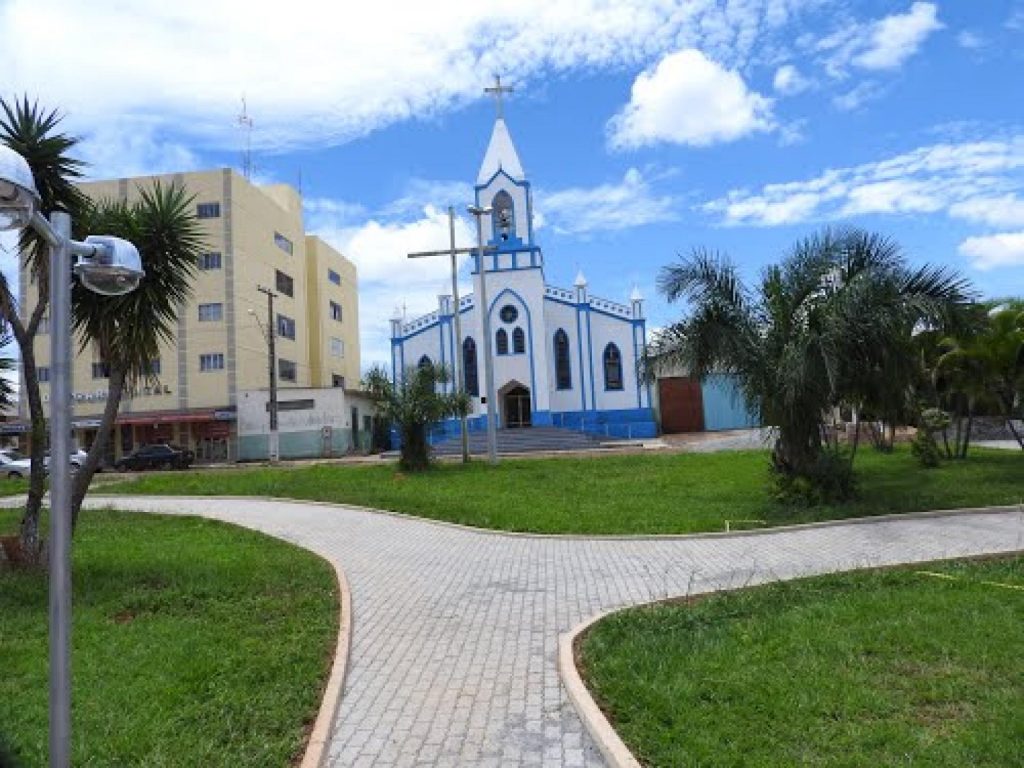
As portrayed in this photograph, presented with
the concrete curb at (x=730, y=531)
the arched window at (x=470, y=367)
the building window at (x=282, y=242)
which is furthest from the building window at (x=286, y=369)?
the concrete curb at (x=730, y=531)

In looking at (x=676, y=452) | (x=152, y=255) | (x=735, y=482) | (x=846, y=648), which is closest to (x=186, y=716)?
(x=846, y=648)

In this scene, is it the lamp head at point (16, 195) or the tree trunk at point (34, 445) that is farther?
the tree trunk at point (34, 445)

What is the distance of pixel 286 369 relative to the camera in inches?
2104

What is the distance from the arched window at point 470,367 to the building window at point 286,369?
44.9 feet

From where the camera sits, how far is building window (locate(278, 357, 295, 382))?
172ft

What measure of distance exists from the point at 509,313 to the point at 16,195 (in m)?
41.9

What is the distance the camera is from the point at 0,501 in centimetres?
2178

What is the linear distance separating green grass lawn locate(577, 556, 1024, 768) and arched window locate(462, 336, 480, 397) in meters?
36.1

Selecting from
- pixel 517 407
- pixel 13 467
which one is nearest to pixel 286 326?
pixel 517 407

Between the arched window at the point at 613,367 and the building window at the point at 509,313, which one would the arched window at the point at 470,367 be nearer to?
the building window at the point at 509,313

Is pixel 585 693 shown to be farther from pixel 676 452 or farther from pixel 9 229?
pixel 676 452

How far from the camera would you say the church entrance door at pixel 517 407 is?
45.9 m

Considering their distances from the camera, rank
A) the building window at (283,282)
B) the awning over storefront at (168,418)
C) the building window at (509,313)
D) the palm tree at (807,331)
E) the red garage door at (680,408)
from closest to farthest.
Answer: the palm tree at (807,331) → the building window at (509,313) → the awning over storefront at (168,418) → the red garage door at (680,408) → the building window at (283,282)

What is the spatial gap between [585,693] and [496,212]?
4126 cm
